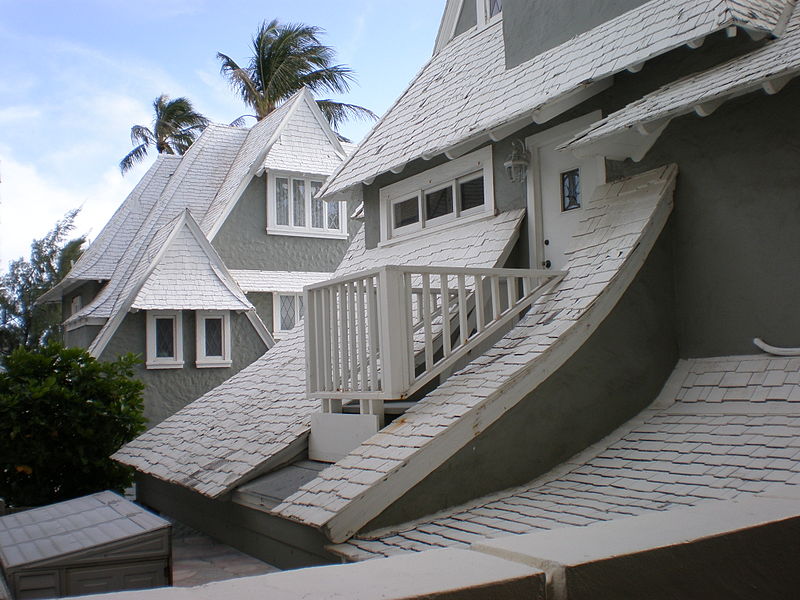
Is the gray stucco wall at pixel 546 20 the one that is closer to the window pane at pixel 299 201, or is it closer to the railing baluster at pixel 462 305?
the railing baluster at pixel 462 305

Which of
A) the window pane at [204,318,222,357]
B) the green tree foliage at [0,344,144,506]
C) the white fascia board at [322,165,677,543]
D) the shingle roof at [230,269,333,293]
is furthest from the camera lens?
the shingle roof at [230,269,333,293]

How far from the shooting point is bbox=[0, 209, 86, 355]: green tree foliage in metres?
33.4

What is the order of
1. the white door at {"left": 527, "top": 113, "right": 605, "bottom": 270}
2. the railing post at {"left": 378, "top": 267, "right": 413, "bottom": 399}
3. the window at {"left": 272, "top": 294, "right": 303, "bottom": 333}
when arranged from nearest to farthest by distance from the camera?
the railing post at {"left": 378, "top": 267, "right": 413, "bottom": 399} → the white door at {"left": 527, "top": 113, "right": 605, "bottom": 270} → the window at {"left": 272, "top": 294, "right": 303, "bottom": 333}

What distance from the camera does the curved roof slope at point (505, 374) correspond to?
5293 mm

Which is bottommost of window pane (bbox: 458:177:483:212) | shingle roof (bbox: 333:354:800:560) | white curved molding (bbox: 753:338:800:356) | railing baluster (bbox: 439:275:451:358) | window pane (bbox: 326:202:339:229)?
shingle roof (bbox: 333:354:800:560)

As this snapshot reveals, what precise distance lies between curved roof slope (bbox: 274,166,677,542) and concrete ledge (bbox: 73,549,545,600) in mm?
3180

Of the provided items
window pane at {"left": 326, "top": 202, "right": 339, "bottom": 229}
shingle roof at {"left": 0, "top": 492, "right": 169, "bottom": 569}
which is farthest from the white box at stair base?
window pane at {"left": 326, "top": 202, "right": 339, "bottom": 229}

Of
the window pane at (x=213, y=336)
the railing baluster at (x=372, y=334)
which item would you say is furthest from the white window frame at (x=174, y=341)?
the railing baluster at (x=372, y=334)

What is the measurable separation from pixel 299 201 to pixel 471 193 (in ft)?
37.7

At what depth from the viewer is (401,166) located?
391 inches

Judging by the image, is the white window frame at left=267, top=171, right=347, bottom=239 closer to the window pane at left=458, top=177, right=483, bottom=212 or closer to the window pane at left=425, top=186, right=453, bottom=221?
the window pane at left=425, top=186, right=453, bottom=221

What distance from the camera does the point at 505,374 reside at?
585cm

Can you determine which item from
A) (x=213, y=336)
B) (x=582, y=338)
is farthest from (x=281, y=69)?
(x=582, y=338)

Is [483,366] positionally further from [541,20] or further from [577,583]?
[541,20]
